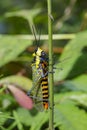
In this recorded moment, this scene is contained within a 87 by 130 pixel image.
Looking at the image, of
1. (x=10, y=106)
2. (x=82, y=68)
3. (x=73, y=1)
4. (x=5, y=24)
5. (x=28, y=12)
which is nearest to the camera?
(x=10, y=106)

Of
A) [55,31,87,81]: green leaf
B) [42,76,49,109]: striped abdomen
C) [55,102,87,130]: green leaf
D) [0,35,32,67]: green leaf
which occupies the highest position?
[0,35,32,67]: green leaf

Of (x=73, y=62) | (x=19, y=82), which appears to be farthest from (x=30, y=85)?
(x=73, y=62)

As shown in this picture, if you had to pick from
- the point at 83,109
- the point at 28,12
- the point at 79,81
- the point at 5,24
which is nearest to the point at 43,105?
the point at 83,109

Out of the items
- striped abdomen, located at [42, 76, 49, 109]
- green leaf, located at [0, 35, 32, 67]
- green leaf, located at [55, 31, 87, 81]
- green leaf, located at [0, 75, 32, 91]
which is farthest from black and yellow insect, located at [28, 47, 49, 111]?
green leaf, located at [0, 35, 32, 67]

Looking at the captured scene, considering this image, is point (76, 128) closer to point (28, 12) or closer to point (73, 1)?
point (28, 12)

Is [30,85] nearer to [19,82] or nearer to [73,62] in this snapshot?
[19,82]

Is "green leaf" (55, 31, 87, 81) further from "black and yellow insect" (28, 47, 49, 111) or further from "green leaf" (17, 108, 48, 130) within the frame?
"black and yellow insect" (28, 47, 49, 111)
